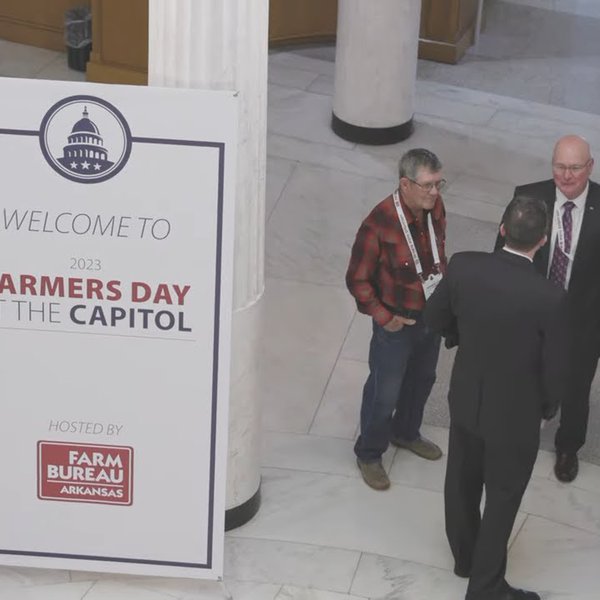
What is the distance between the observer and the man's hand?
582 cm

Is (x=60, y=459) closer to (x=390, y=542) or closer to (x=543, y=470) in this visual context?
(x=390, y=542)

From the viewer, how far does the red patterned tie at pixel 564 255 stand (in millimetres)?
5832

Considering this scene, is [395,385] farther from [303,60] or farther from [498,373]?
[303,60]

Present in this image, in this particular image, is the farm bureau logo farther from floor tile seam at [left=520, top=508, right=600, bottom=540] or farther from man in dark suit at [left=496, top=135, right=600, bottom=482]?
floor tile seam at [left=520, top=508, right=600, bottom=540]

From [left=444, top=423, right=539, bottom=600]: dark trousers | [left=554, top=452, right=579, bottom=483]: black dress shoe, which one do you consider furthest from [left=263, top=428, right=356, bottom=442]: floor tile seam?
[left=444, top=423, right=539, bottom=600]: dark trousers

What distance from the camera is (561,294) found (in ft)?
16.0

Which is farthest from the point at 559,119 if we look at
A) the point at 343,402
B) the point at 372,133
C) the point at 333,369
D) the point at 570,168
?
the point at 570,168

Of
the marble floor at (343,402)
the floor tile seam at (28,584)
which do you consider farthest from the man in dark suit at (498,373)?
the floor tile seam at (28,584)

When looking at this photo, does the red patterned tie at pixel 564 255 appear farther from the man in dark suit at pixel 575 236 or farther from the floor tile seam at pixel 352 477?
the floor tile seam at pixel 352 477

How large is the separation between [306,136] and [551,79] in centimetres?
245

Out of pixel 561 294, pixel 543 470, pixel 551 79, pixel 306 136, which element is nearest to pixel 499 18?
pixel 551 79

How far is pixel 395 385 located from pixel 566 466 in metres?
0.94

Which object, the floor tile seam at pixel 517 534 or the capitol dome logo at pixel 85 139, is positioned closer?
the capitol dome logo at pixel 85 139

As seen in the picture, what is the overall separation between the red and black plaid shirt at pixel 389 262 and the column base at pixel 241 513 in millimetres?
928
